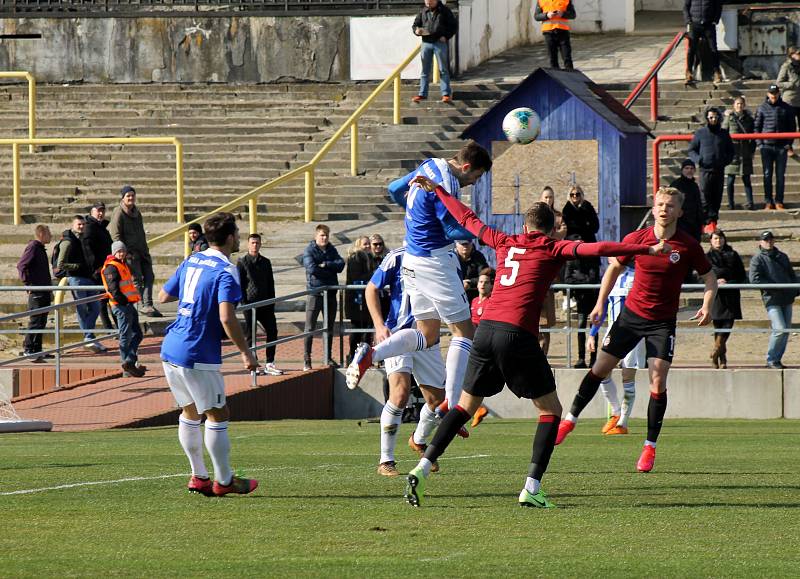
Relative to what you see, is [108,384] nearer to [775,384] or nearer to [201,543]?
[775,384]

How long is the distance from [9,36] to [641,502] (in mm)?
26657

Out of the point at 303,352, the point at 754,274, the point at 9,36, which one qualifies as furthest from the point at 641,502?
the point at 9,36

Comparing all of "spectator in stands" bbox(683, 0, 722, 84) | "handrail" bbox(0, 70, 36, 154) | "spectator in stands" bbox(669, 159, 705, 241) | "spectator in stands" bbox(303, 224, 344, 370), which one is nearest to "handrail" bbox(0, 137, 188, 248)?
"handrail" bbox(0, 70, 36, 154)

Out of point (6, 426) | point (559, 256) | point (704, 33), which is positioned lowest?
point (6, 426)

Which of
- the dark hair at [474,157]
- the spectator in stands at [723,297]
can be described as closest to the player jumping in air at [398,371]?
the dark hair at [474,157]

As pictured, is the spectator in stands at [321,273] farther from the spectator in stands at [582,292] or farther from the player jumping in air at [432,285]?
the player jumping in air at [432,285]

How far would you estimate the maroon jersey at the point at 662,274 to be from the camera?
1173 centimetres

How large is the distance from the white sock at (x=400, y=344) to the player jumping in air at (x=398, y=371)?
5 cm

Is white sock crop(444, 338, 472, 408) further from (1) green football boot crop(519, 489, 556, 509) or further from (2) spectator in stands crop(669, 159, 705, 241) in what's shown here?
(2) spectator in stands crop(669, 159, 705, 241)

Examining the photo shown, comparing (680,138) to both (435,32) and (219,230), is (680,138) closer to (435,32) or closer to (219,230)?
(435,32)

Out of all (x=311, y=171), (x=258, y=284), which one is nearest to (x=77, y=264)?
(x=258, y=284)

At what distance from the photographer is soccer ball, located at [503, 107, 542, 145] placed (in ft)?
59.7

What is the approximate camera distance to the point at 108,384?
19734 millimetres

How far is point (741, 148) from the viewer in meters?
25.7
